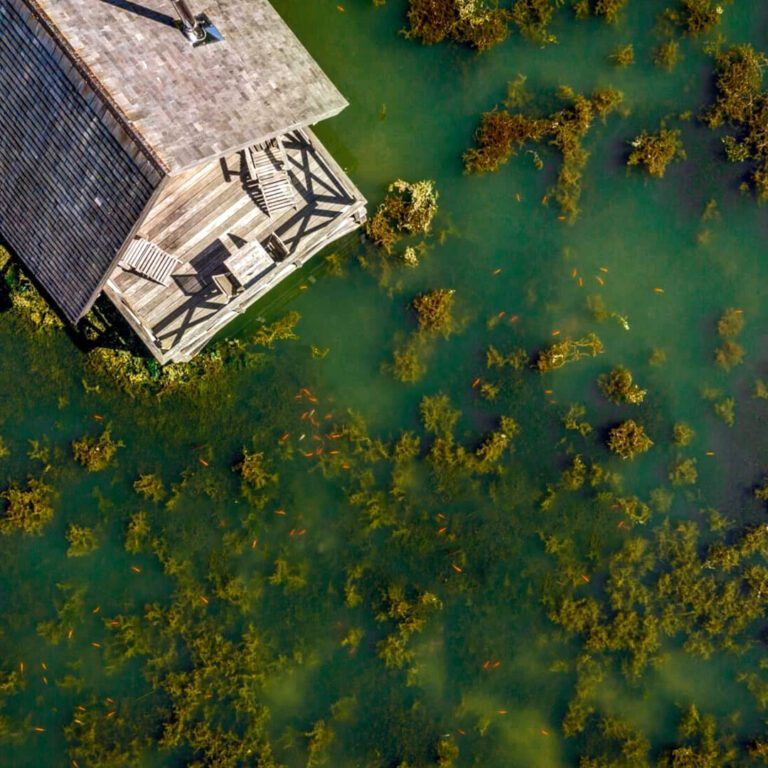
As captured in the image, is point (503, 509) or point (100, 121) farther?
point (503, 509)

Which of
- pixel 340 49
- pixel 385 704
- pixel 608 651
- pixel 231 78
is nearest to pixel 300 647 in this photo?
pixel 385 704

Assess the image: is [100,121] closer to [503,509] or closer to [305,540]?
[305,540]

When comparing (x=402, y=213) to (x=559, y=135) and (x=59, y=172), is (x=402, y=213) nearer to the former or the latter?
(x=559, y=135)

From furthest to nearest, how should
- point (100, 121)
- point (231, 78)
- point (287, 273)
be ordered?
point (287, 273), point (231, 78), point (100, 121)

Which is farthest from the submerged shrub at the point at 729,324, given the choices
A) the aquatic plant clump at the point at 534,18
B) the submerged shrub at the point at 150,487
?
the submerged shrub at the point at 150,487

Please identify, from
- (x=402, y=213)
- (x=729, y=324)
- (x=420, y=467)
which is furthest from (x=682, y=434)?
(x=402, y=213)
